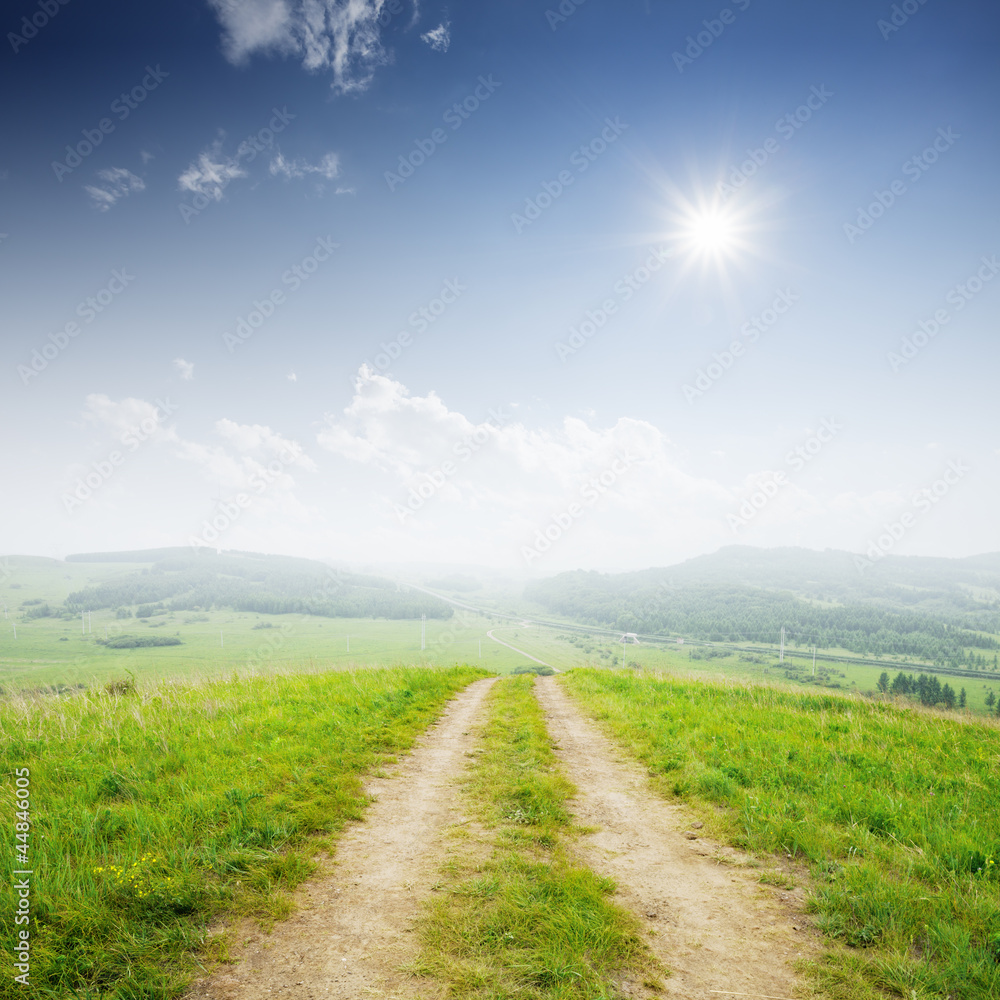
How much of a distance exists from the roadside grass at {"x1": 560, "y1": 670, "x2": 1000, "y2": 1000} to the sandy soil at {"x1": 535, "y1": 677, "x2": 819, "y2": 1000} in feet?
1.23

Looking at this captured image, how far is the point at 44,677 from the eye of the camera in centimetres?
13900

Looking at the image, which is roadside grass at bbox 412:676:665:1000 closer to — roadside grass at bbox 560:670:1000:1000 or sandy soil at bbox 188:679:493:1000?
sandy soil at bbox 188:679:493:1000

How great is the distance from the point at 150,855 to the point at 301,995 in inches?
121

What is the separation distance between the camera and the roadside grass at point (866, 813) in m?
4.90

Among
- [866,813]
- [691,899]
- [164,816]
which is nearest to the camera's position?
[691,899]

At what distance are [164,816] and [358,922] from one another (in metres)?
3.55

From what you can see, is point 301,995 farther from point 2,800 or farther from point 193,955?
point 2,800

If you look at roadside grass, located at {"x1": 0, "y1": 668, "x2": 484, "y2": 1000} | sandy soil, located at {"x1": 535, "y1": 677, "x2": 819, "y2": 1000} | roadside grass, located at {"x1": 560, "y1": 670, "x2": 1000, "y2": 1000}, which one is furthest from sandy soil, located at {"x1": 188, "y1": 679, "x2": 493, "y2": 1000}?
roadside grass, located at {"x1": 560, "y1": 670, "x2": 1000, "y2": 1000}

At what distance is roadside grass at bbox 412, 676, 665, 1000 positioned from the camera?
4.43m

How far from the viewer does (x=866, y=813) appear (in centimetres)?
789

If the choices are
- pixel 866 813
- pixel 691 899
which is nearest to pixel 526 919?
pixel 691 899

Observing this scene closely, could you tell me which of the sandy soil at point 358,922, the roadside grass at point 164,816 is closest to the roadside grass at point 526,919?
the sandy soil at point 358,922

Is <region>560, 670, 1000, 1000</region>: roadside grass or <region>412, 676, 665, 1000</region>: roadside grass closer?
<region>412, 676, 665, 1000</region>: roadside grass

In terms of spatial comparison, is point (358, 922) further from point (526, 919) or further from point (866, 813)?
point (866, 813)
